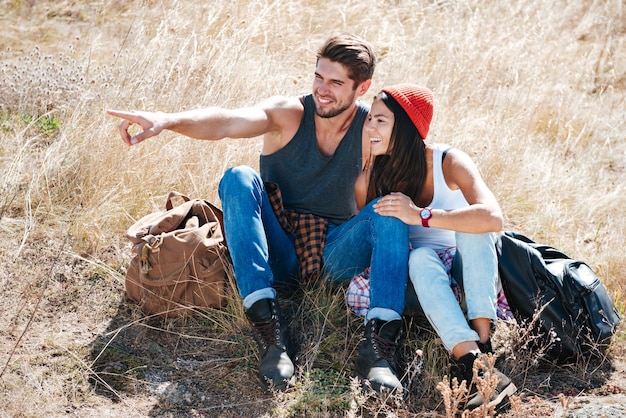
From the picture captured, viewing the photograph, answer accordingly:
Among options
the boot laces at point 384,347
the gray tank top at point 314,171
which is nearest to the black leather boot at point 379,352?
the boot laces at point 384,347

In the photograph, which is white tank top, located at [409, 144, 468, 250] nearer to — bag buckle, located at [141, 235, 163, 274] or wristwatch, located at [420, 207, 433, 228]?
wristwatch, located at [420, 207, 433, 228]

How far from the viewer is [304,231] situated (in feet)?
11.0

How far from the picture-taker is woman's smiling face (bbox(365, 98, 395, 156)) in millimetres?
3139

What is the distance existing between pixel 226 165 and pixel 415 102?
1.42 m

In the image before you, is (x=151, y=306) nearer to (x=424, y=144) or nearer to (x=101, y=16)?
(x=424, y=144)

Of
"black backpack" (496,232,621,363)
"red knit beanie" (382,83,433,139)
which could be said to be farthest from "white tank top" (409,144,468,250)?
"black backpack" (496,232,621,363)

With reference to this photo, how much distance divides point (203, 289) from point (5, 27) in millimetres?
4083

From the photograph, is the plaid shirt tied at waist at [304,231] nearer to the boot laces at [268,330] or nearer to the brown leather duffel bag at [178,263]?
the brown leather duffel bag at [178,263]

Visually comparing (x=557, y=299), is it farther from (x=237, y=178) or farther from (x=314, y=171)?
(x=237, y=178)

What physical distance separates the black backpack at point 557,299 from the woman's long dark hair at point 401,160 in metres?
0.47

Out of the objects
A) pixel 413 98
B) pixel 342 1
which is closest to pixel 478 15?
pixel 342 1

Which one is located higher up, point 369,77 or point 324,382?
point 369,77

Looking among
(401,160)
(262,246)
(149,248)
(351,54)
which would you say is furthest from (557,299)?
(149,248)

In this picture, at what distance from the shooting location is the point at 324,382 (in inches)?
115
